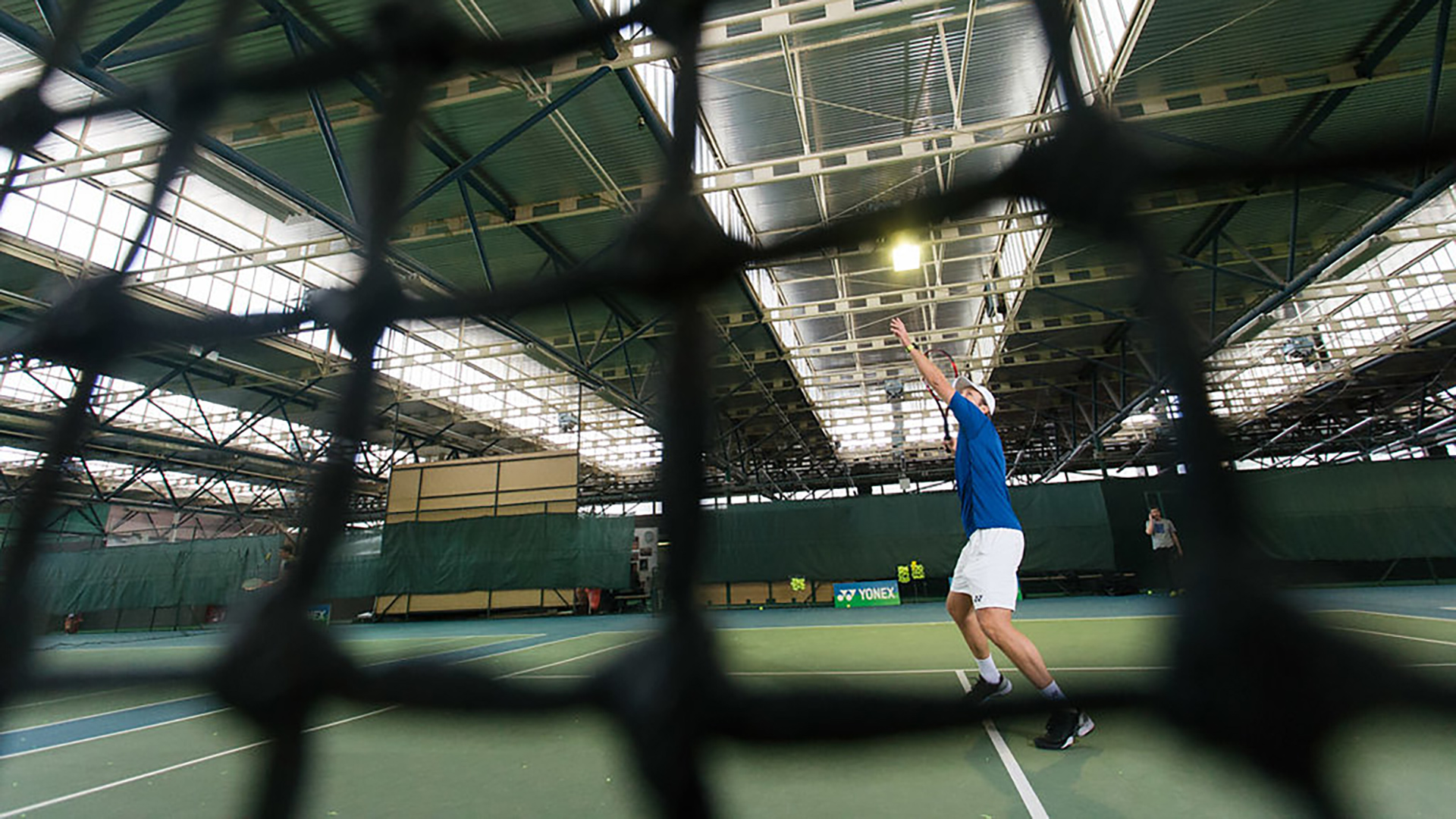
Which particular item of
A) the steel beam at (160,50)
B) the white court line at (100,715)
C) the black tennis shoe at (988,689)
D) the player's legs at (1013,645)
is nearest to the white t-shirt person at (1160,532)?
the black tennis shoe at (988,689)

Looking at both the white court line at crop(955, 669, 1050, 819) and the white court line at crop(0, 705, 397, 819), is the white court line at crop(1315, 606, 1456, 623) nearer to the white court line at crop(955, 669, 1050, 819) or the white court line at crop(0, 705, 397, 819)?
the white court line at crop(955, 669, 1050, 819)

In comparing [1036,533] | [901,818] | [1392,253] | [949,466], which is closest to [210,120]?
[901,818]

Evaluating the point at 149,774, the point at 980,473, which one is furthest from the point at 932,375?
the point at 149,774

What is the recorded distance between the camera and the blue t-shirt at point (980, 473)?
A: 2.29 meters

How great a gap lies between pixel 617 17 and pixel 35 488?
58.5 inches

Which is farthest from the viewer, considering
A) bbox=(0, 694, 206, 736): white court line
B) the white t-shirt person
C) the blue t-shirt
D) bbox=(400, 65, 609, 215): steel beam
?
the white t-shirt person

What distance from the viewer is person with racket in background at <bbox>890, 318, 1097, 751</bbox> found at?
2023mm

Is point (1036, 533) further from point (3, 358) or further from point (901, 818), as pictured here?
point (3, 358)

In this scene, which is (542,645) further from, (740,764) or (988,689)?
(988,689)

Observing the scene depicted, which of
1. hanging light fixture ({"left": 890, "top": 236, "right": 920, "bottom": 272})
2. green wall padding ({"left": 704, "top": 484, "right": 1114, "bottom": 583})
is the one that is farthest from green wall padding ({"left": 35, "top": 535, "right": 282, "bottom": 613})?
hanging light fixture ({"left": 890, "top": 236, "right": 920, "bottom": 272})

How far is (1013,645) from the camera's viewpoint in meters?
2.02

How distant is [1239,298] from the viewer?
28.5 ft

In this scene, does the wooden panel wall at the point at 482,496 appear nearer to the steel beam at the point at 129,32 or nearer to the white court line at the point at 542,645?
the white court line at the point at 542,645

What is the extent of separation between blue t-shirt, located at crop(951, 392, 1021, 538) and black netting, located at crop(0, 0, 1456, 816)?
144 cm
